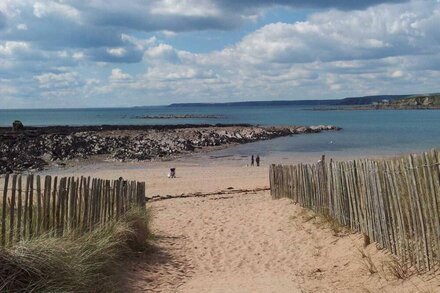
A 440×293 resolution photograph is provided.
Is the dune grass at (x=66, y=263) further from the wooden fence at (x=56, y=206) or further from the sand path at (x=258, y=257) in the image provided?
the sand path at (x=258, y=257)

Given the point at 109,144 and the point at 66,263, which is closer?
the point at 66,263

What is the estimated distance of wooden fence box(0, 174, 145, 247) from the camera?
6371 millimetres

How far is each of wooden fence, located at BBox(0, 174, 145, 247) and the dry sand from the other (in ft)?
3.34

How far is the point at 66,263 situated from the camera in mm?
5773

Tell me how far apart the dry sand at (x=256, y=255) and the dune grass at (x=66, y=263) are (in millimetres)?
462

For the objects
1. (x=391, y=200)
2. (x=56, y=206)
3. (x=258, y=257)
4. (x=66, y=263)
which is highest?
(x=56, y=206)

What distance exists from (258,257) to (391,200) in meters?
2.67

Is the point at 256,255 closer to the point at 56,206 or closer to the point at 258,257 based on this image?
the point at 258,257

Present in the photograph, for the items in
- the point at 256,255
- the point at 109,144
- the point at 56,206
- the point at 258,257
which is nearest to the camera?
the point at 56,206

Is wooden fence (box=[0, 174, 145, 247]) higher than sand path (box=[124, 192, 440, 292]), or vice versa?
wooden fence (box=[0, 174, 145, 247])

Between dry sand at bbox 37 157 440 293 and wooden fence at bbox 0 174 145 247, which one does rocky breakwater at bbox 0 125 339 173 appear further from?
wooden fence at bbox 0 174 145 247

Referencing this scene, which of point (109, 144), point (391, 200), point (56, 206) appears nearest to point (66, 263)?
point (56, 206)

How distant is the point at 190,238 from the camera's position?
10.4 m

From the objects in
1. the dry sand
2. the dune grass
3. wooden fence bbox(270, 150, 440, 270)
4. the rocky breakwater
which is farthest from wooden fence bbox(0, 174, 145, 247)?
the rocky breakwater
